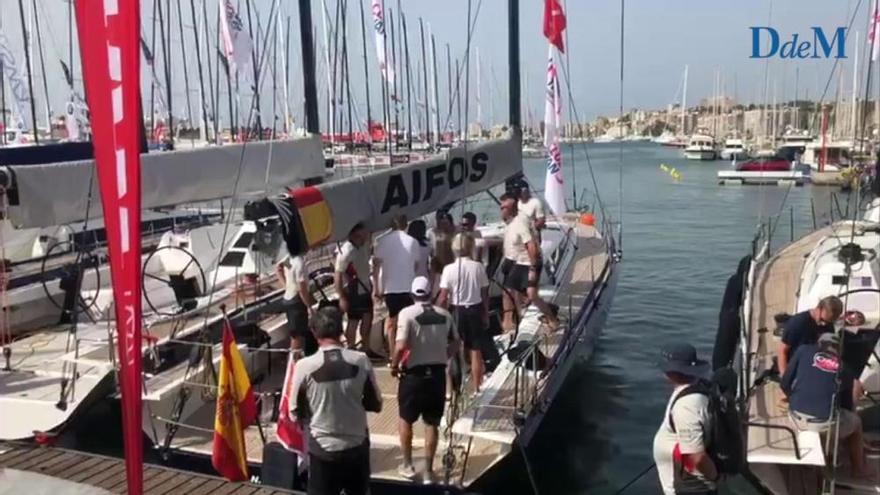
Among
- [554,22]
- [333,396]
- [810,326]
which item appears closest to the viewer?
[333,396]

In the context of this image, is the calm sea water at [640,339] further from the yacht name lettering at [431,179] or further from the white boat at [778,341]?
the yacht name lettering at [431,179]

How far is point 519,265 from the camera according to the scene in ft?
31.4

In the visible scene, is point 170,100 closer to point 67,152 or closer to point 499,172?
point 67,152

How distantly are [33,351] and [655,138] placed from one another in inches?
6622

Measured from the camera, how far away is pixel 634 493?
337 inches

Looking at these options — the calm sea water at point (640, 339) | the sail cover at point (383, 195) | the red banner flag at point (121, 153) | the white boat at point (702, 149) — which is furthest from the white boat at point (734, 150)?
the red banner flag at point (121, 153)

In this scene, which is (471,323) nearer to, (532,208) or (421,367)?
(421,367)

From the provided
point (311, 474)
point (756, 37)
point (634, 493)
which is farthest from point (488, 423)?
point (756, 37)

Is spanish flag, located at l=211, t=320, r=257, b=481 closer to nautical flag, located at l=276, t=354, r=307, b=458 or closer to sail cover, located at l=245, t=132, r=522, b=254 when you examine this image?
nautical flag, located at l=276, t=354, r=307, b=458

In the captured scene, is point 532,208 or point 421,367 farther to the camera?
point 532,208

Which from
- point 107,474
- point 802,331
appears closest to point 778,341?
point 802,331

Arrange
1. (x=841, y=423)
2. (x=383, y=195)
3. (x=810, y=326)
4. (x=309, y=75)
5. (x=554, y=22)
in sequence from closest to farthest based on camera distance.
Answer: (x=841, y=423) < (x=810, y=326) < (x=383, y=195) < (x=309, y=75) < (x=554, y=22)

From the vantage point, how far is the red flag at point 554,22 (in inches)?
495

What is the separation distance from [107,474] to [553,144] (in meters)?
8.61
